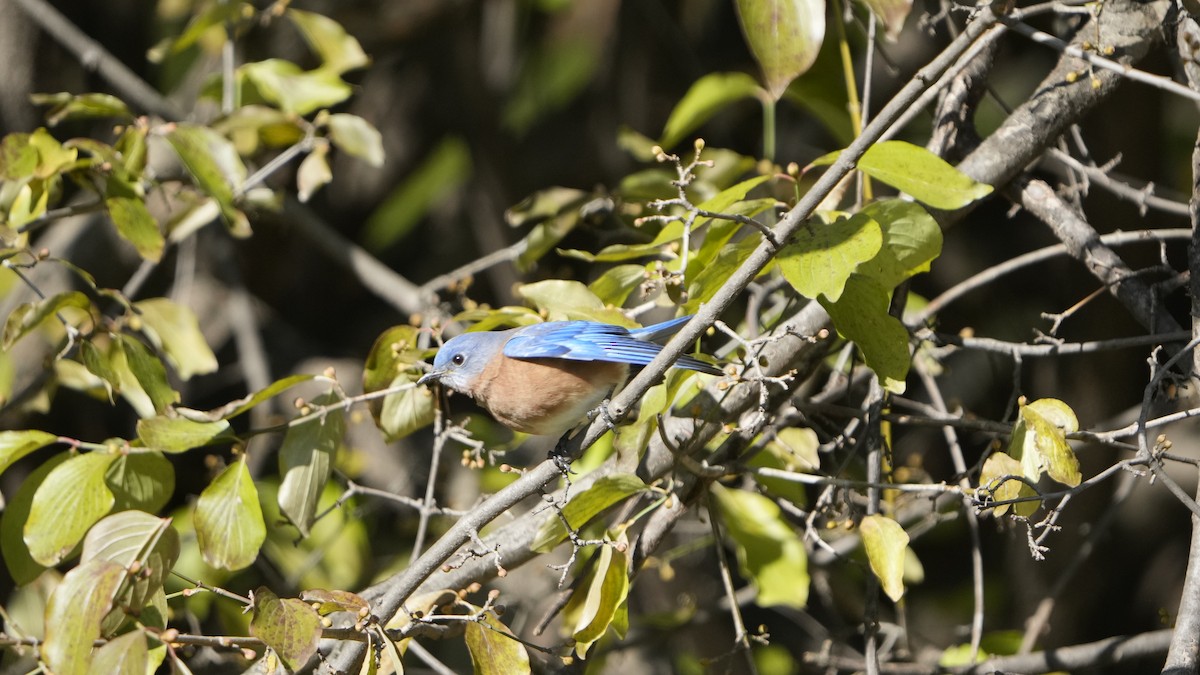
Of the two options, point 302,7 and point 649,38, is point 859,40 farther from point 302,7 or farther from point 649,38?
point 302,7

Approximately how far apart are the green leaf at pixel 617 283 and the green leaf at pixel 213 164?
1.07 metres

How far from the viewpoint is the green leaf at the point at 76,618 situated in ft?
6.50

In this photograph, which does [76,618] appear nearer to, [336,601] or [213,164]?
[336,601]

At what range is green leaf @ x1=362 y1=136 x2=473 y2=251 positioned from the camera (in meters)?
6.23

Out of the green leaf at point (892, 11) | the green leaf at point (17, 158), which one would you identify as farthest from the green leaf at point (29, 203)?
the green leaf at point (892, 11)

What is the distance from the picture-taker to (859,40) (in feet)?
13.8

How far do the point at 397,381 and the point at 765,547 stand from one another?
44.6 inches

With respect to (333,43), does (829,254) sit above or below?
below

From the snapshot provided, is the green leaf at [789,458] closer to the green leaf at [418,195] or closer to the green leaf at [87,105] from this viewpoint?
the green leaf at [87,105]

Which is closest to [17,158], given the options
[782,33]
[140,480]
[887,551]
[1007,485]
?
[140,480]

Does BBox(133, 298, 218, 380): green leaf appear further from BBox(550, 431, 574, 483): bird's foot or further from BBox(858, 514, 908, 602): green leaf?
BBox(858, 514, 908, 602): green leaf

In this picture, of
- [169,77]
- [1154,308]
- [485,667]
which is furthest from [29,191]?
[1154,308]

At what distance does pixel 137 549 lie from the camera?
7.54 feet

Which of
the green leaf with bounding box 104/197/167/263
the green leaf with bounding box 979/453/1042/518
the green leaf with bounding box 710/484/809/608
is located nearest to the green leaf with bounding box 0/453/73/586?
the green leaf with bounding box 104/197/167/263
